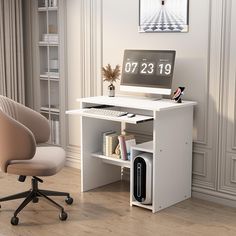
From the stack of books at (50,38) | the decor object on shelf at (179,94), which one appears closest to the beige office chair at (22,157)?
the decor object on shelf at (179,94)

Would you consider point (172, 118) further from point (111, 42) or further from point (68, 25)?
point (68, 25)

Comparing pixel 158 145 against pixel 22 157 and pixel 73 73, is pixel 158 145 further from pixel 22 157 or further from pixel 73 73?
pixel 73 73

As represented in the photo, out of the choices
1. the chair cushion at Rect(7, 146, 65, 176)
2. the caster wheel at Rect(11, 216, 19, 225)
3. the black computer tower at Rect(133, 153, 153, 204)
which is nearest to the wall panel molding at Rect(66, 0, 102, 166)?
the black computer tower at Rect(133, 153, 153, 204)

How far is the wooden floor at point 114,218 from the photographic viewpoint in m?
3.49

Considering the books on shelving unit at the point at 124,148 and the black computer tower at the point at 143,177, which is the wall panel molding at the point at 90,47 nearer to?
the books on shelving unit at the point at 124,148

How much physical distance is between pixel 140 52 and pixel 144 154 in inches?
37.6

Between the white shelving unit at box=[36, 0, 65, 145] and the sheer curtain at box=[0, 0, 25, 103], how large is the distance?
214mm

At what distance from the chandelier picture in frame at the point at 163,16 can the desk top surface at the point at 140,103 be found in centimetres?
63

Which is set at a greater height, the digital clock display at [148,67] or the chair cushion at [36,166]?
the digital clock display at [148,67]

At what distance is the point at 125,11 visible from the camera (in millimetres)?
4547

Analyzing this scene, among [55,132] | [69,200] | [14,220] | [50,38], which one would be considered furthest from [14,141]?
[50,38]

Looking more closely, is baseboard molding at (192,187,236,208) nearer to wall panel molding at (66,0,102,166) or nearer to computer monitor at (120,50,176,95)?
computer monitor at (120,50,176,95)

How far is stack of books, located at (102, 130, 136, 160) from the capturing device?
4137mm

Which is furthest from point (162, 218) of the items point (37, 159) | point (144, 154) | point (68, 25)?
point (68, 25)
